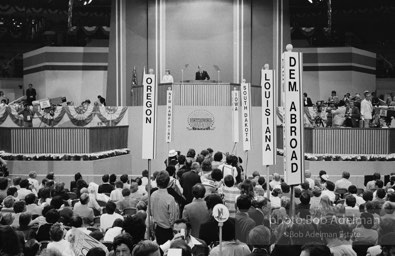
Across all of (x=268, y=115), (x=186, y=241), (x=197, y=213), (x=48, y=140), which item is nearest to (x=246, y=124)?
(x=268, y=115)

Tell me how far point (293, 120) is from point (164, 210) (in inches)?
94.5

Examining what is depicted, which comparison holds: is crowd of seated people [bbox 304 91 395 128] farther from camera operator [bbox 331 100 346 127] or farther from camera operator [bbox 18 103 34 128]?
camera operator [bbox 18 103 34 128]

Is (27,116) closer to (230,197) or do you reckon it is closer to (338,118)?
(338,118)

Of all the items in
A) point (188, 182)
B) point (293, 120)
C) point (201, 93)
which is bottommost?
point (188, 182)

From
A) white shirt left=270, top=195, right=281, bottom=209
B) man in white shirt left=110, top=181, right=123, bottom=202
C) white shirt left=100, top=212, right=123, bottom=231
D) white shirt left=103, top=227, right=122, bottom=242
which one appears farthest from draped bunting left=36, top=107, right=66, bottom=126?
white shirt left=103, top=227, right=122, bottom=242

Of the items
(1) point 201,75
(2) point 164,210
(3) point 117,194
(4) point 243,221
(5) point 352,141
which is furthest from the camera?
(1) point 201,75

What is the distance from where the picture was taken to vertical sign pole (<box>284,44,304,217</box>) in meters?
7.30

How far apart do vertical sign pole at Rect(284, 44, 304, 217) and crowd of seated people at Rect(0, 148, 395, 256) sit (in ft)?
0.97

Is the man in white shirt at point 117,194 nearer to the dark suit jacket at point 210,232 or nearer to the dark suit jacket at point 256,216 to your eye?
the dark suit jacket at point 256,216

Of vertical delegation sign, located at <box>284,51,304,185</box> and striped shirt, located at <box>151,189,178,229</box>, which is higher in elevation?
vertical delegation sign, located at <box>284,51,304,185</box>

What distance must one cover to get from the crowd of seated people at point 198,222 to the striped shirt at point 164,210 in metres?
0.01

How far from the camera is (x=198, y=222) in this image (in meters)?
8.38

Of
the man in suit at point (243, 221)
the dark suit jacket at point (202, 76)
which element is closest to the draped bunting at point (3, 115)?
the dark suit jacket at point (202, 76)

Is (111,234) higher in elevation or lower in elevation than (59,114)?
lower
